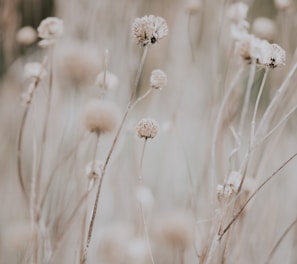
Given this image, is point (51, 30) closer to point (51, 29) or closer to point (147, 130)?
point (51, 29)

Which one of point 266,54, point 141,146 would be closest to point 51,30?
point 266,54

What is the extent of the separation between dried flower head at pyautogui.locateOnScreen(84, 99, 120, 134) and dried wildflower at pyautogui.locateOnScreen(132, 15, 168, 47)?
132 mm

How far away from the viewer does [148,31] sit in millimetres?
654

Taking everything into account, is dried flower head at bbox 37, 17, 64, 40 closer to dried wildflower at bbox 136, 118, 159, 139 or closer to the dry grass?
the dry grass

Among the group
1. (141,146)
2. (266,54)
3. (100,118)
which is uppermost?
(266,54)

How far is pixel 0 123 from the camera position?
1399 mm

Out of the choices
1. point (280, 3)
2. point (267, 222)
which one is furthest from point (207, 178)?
point (280, 3)

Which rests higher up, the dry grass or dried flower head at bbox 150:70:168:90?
dried flower head at bbox 150:70:168:90

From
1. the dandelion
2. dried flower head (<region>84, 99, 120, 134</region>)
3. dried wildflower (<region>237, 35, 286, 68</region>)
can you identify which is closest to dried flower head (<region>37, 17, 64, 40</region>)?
the dandelion

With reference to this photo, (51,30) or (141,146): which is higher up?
(51,30)

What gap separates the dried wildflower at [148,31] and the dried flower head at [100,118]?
132mm

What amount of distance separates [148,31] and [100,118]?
6.0 inches

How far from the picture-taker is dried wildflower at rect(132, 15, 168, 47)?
66 cm

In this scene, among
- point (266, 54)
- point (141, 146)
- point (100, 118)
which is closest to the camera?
point (266, 54)
